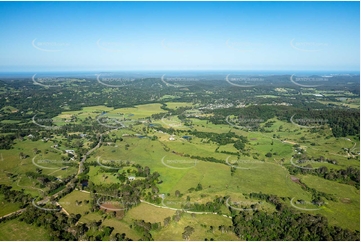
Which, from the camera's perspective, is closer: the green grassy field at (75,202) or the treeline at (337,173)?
the green grassy field at (75,202)

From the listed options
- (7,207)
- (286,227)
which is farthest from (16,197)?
(286,227)

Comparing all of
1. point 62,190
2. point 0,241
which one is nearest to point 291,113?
point 62,190

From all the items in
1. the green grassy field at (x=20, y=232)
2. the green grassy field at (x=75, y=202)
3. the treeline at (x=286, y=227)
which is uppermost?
the treeline at (x=286, y=227)

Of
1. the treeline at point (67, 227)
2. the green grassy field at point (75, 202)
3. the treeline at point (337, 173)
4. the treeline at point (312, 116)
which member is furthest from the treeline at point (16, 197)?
the treeline at point (312, 116)

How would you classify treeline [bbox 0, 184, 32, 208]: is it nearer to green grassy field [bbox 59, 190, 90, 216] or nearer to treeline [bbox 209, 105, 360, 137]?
green grassy field [bbox 59, 190, 90, 216]

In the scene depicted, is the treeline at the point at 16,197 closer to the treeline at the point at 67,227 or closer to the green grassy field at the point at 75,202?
the treeline at the point at 67,227

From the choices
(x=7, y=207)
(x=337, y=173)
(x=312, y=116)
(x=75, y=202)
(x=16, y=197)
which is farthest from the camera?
(x=312, y=116)

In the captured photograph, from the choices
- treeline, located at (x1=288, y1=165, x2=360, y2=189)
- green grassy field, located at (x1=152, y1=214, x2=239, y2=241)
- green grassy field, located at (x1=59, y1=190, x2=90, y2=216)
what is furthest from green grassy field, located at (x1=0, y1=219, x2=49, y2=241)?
treeline, located at (x1=288, y1=165, x2=360, y2=189)

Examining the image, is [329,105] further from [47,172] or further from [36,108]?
[36,108]

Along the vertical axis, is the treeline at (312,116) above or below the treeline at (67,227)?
above

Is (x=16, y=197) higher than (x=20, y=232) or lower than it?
higher

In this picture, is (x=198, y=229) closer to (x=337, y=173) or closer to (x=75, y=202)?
(x=75, y=202)
